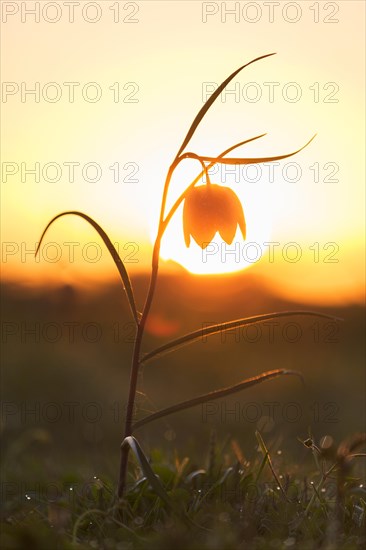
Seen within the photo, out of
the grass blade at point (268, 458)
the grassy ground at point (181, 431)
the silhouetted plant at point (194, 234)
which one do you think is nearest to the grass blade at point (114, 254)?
the silhouetted plant at point (194, 234)

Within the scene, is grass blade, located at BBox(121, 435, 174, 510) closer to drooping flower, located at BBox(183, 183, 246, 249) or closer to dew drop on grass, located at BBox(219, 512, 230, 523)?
dew drop on grass, located at BBox(219, 512, 230, 523)

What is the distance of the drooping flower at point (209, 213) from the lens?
2219 millimetres

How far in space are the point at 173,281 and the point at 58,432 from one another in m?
4.48

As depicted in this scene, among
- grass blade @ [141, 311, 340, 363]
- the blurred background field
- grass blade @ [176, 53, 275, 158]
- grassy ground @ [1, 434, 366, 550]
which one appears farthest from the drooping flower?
grassy ground @ [1, 434, 366, 550]

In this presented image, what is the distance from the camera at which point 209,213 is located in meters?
2.21

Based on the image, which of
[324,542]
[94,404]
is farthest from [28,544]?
[94,404]

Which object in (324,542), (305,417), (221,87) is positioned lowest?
(305,417)

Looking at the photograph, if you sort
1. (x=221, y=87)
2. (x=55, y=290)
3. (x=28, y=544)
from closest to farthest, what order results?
(x=28, y=544) → (x=221, y=87) → (x=55, y=290)

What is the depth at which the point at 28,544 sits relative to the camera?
5.03 feet

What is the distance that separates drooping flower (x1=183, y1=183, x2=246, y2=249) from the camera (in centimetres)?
222

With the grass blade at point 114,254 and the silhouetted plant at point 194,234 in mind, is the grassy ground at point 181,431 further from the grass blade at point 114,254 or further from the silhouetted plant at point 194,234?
the grass blade at point 114,254

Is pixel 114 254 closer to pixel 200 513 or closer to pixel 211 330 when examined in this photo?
pixel 211 330

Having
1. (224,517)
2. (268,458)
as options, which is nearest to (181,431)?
(268,458)

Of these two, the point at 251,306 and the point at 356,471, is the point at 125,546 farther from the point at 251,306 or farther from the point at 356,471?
the point at 251,306
